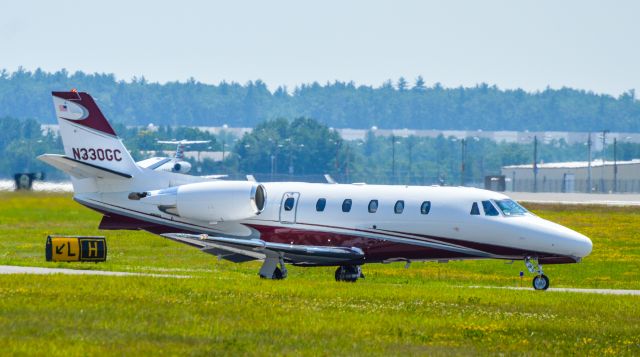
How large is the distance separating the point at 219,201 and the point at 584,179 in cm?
14184

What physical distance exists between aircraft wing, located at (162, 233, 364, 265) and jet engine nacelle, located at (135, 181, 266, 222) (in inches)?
52.3

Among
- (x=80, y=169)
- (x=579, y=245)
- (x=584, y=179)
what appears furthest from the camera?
(x=584, y=179)

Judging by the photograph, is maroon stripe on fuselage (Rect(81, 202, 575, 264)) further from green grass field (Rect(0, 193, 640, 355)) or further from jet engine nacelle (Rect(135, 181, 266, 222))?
green grass field (Rect(0, 193, 640, 355))

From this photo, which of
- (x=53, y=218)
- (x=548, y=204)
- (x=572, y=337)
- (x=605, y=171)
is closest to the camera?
(x=572, y=337)

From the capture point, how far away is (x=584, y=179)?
581ft

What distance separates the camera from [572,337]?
2627 cm

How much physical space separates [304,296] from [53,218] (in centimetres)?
4878

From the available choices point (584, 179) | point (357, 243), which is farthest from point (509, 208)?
point (584, 179)

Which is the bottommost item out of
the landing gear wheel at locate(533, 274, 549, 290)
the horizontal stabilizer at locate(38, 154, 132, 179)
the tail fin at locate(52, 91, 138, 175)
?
the landing gear wheel at locate(533, 274, 549, 290)

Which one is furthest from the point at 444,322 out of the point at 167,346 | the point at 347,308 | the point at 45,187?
the point at 45,187

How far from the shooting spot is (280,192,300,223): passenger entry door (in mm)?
39875

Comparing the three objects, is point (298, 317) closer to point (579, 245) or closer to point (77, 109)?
point (579, 245)

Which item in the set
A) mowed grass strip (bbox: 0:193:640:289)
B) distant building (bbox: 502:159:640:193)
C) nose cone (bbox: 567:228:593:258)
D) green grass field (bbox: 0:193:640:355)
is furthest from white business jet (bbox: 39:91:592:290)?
distant building (bbox: 502:159:640:193)

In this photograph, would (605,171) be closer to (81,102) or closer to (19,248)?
(19,248)
